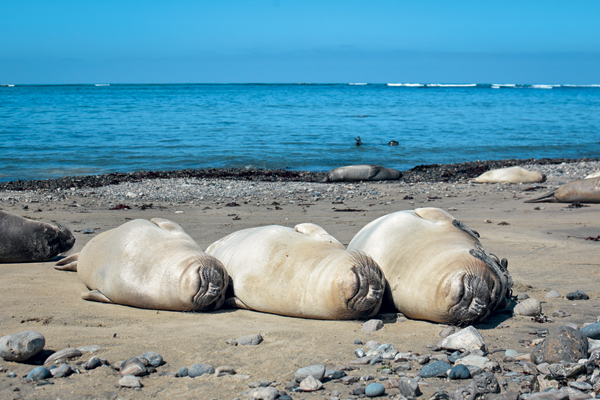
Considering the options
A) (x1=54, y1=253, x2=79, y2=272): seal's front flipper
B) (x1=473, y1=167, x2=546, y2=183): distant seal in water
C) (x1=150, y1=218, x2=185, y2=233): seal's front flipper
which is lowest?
(x1=54, y1=253, x2=79, y2=272): seal's front flipper

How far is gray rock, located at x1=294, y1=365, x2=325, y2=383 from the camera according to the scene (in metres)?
3.16

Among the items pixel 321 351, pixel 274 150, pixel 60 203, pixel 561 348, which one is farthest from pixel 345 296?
pixel 274 150

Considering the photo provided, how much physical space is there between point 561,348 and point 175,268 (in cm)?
273

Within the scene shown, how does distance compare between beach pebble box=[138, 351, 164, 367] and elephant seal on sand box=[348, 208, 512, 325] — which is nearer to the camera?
beach pebble box=[138, 351, 164, 367]

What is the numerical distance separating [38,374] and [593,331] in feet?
11.2

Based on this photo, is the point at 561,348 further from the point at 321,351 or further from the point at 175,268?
the point at 175,268

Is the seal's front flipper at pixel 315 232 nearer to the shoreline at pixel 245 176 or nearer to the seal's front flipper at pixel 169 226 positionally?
the seal's front flipper at pixel 169 226

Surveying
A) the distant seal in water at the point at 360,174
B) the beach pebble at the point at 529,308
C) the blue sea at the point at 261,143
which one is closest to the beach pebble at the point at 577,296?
the beach pebble at the point at 529,308

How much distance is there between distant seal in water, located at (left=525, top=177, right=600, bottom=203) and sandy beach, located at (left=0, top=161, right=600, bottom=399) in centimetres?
25

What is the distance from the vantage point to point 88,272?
5199mm

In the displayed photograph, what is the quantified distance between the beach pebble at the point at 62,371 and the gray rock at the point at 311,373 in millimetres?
1291

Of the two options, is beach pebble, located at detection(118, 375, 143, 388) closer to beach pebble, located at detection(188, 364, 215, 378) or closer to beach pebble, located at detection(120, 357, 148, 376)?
beach pebble, located at detection(120, 357, 148, 376)

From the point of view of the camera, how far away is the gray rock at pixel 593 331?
3718 millimetres

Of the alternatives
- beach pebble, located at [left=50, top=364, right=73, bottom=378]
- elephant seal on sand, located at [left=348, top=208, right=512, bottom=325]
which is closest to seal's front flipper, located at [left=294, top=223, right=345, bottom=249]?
elephant seal on sand, located at [left=348, top=208, right=512, bottom=325]
